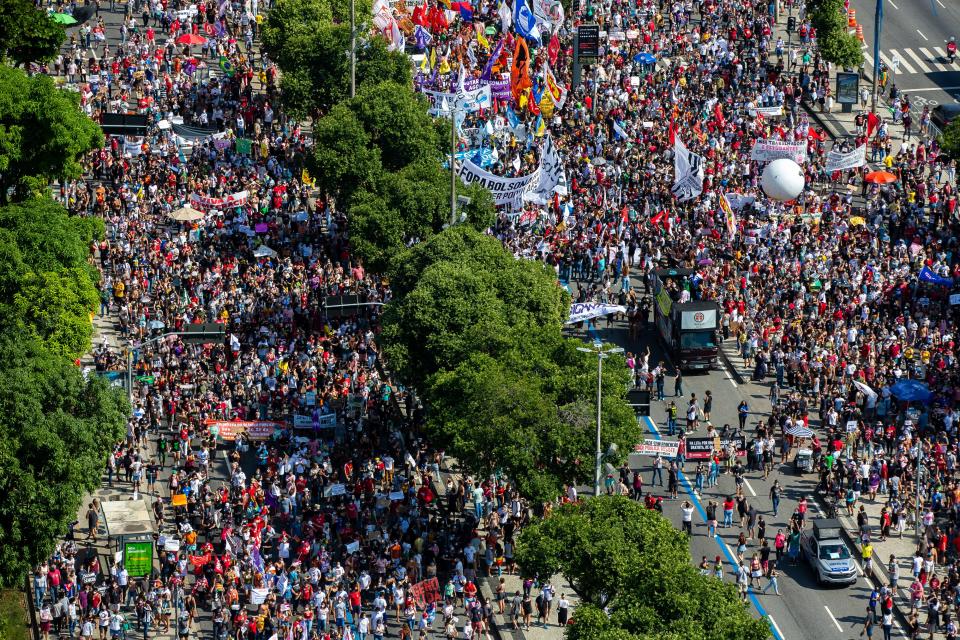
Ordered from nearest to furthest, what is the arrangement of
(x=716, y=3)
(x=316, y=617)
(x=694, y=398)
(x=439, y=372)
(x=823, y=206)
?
1. (x=316, y=617)
2. (x=439, y=372)
3. (x=694, y=398)
4. (x=823, y=206)
5. (x=716, y=3)

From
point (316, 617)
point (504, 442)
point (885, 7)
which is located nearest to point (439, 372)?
point (504, 442)

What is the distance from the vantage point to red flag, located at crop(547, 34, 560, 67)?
112 m

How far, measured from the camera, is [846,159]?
10231cm

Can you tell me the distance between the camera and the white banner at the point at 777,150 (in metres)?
103

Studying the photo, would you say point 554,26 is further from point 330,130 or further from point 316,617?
point 316,617

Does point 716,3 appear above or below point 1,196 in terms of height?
above

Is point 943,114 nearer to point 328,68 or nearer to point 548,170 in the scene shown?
point 548,170

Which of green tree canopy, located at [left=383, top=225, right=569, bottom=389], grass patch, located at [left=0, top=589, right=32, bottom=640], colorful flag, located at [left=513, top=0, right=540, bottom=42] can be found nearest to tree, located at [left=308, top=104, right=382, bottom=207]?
green tree canopy, located at [left=383, top=225, right=569, bottom=389]

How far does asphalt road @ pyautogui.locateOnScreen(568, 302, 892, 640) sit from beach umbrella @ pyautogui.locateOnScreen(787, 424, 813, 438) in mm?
1451

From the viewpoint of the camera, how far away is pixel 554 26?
114 meters

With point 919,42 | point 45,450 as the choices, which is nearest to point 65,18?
point 919,42

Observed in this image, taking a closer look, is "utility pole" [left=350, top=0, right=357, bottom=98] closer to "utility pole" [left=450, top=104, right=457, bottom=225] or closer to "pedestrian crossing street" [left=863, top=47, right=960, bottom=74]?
"utility pole" [left=450, top=104, right=457, bottom=225]

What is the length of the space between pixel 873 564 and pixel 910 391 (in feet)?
33.2

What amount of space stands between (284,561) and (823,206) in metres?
38.0
